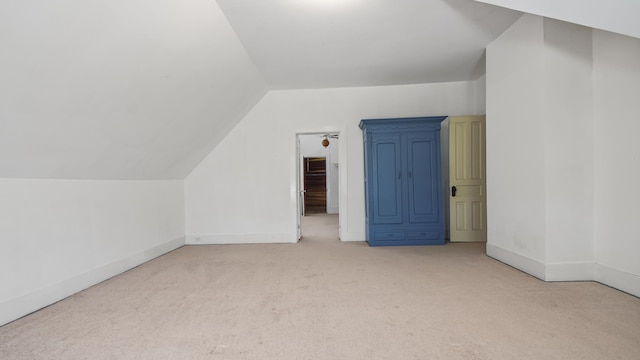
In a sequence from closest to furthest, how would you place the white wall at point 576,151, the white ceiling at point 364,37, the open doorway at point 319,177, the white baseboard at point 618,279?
the white baseboard at point 618,279, the white wall at point 576,151, the white ceiling at point 364,37, the open doorway at point 319,177

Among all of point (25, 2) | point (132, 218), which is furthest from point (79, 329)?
point (25, 2)

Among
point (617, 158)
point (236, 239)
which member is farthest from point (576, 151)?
point (236, 239)

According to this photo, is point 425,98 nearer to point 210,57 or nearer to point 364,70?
point 364,70

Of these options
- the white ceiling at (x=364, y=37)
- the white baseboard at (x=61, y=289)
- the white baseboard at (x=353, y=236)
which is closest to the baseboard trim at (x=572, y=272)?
the white baseboard at (x=353, y=236)

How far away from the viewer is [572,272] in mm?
2637

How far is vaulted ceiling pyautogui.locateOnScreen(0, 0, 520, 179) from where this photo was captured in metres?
1.68

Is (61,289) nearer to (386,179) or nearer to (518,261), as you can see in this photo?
(386,179)

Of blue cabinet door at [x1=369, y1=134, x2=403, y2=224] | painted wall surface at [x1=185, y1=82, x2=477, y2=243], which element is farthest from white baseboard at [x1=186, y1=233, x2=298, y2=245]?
blue cabinet door at [x1=369, y1=134, x2=403, y2=224]

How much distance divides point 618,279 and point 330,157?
7.65 m

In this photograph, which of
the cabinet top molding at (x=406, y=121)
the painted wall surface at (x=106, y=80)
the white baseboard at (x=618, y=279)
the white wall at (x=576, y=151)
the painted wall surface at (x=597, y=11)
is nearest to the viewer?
the painted wall surface at (x=106, y=80)

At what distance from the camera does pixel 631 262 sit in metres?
2.33

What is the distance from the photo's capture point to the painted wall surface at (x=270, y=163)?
185 inches

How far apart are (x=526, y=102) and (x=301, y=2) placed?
255cm

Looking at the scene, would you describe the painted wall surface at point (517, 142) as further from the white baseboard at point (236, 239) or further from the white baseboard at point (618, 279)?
the white baseboard at point (236, 239)
